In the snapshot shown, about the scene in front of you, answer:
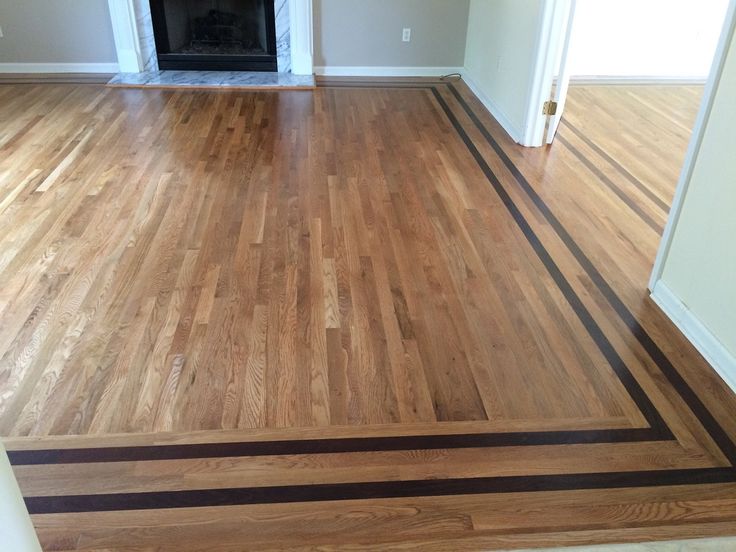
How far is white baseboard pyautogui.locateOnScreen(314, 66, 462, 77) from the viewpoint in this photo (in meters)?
5.75

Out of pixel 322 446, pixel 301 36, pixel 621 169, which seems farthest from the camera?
pixel 301 36

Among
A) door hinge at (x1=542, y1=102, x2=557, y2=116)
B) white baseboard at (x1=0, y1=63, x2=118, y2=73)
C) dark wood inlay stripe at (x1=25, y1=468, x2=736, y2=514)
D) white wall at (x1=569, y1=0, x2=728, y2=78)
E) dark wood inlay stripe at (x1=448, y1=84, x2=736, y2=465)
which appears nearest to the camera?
dark wood inlay stripe at (x1=25, y1=468, x2=736, y2=514)

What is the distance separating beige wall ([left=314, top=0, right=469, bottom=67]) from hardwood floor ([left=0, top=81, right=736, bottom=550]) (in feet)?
6.22

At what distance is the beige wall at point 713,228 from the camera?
86.4 inches

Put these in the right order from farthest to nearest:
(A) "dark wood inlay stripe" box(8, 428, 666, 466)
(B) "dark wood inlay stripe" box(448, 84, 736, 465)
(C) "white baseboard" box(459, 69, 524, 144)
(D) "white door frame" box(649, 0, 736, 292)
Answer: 1. (C) "white baseboard" box(459, 69, 524, 144)
2. (D) "white door frame" box(649, 0, 736, 292)
3. (B) "dark wood inlay stripe" box(448, 84, 736, 465)
4. (A) "dark wood inlay stripe" box(8, 428, 666, 466)

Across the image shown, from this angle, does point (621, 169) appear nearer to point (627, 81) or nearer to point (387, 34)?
point (627, 81)

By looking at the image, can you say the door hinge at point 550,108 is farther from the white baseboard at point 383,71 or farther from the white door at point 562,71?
the white baseboard at point 383,71

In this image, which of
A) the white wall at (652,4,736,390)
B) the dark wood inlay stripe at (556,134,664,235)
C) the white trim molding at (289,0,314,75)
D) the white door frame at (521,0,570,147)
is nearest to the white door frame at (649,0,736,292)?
the white wall at (652,4,736,390)

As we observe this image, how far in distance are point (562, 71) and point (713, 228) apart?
6.79 ft

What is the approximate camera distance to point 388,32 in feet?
18.5

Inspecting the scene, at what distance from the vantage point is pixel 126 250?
294 cm

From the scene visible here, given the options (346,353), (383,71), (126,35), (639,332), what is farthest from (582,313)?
(126,35)

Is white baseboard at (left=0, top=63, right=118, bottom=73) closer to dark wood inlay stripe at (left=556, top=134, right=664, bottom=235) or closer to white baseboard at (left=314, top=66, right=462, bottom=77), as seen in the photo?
white baseboard at (left=314, top=66, right=462, bottom=77)

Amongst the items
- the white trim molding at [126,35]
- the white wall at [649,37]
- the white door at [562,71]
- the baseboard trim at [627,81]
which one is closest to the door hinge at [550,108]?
the white door at [562,71]
